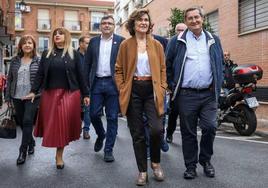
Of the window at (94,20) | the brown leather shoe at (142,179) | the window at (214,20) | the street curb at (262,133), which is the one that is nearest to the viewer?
the brown leather shoe at (142,179)

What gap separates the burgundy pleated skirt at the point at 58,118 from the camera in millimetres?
5668

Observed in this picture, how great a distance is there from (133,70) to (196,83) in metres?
0.76

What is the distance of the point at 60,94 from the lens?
18.8 feet

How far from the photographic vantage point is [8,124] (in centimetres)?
608

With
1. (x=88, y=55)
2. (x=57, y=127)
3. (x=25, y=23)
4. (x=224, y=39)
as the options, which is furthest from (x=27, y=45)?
(x=25, y=23)

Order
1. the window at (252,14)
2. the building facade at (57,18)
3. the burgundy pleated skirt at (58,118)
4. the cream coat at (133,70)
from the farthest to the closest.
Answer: the building facade at (57,18) < the window at (252,14) < the burgundy pleated skirt at (58,118) < the cream coat at (133,70)

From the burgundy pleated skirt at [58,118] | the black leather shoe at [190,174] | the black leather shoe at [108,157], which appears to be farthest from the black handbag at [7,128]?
the black leather shoe at [190,174]

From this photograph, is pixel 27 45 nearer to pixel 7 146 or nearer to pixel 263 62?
pixel 7 146

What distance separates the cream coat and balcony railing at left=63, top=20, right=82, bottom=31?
167 feet

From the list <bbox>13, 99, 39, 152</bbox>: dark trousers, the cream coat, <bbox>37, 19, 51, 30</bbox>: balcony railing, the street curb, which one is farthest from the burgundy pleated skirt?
<bbox>37, 19, 51, 30</bbox>: balcony railing

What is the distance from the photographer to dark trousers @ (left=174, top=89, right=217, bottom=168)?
5078mm

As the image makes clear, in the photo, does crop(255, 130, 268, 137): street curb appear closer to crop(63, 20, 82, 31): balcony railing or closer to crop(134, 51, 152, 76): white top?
crop(134, 51, 152, 76): white top

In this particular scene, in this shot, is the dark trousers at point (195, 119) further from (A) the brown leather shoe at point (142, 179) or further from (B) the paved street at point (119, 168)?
(A) the brown leather shoe at point (142, 179)

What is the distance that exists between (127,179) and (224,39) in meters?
10.6
